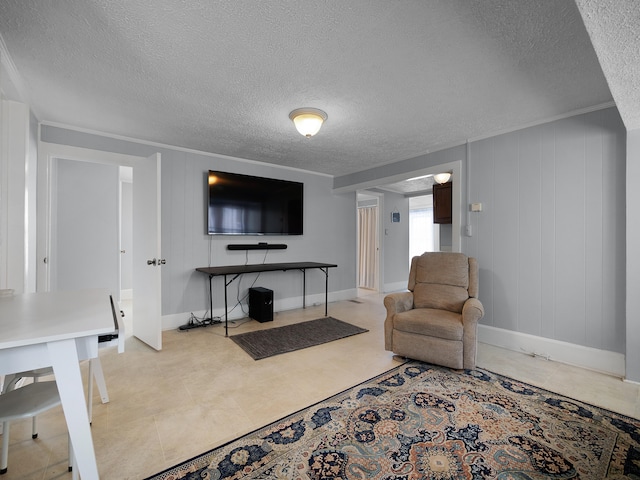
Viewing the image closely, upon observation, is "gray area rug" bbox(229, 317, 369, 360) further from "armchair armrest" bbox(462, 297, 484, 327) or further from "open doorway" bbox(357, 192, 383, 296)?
"open doorway" bbox(357, 192, 383, 296)

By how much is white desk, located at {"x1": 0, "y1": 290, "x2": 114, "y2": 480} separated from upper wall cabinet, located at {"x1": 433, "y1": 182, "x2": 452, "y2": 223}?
4.09 metres

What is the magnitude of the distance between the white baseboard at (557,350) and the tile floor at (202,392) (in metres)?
0.10

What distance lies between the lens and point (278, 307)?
15.3 ft

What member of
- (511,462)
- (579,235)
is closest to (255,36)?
(511,462)

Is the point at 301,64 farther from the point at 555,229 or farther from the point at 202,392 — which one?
the point at 555,229

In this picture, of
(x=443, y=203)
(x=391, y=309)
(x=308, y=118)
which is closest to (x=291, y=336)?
(x=391, y=309)

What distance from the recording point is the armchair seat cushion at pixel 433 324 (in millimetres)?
2461

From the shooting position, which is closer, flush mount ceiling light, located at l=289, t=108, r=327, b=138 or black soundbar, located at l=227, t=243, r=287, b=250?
flush mount ceiling light, located at l=289, t=108, r=327, b=138

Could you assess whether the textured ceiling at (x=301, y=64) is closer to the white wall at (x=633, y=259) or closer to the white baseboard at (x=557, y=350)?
the white wall at (x=633, y=259)

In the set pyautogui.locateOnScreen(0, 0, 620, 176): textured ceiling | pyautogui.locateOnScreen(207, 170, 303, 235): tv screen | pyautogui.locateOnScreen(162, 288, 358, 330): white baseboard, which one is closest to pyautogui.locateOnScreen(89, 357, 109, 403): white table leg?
pyautogui.locateOnScreen(162, 288, 358, 330): white baseboard

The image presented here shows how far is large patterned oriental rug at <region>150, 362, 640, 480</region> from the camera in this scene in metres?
1.44

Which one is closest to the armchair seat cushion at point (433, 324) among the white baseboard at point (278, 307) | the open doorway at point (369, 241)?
the white baseboard at point (278, 307)

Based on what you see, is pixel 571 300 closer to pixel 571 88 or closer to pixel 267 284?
pixel 571 88

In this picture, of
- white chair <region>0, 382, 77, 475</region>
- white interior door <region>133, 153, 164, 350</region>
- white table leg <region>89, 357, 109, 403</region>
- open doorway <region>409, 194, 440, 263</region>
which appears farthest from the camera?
open doorway <region>409, 194, 440, 263</region>
